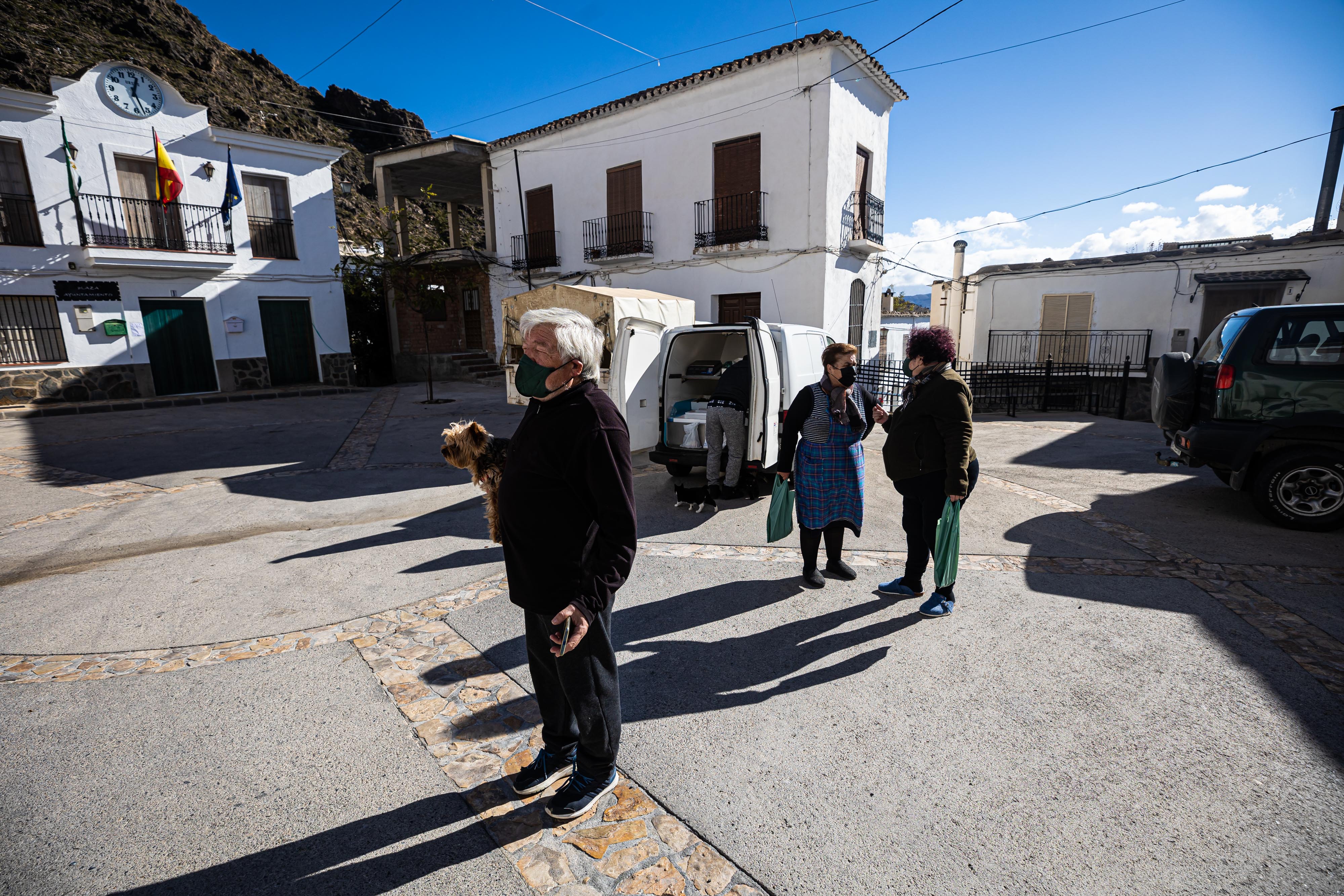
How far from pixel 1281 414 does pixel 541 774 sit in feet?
22.6

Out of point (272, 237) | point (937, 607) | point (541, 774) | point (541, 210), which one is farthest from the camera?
point (541, 210)

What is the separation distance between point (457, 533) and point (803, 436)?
3427 mm

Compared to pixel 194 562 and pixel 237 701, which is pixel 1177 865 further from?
pixel 194 562

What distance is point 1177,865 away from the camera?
2078mm

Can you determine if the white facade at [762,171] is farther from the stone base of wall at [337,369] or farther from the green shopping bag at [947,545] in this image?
the green shopping bag at [947,545]

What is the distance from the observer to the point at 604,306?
8711 millimetres

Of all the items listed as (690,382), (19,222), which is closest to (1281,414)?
(690,382)

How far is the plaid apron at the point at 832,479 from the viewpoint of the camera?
4.11m

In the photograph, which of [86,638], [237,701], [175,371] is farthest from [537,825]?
[175,371]

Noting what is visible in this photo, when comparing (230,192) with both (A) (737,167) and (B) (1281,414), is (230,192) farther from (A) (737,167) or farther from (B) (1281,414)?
(B) (1281,414)

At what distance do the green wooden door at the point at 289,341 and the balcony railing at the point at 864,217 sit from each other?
50.3ft

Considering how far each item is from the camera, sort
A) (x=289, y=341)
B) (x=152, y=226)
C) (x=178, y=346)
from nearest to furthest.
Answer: (x=152, y=226) → (x=178, y=346) → (x=289, y=341)

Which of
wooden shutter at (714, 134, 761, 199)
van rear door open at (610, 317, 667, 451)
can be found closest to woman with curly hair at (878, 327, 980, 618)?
van rear door open at (610, 317, 667, 451)

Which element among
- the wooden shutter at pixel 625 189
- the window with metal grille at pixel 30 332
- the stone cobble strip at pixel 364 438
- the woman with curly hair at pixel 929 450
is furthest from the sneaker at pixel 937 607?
the window with metal grille at pixel 30 332
